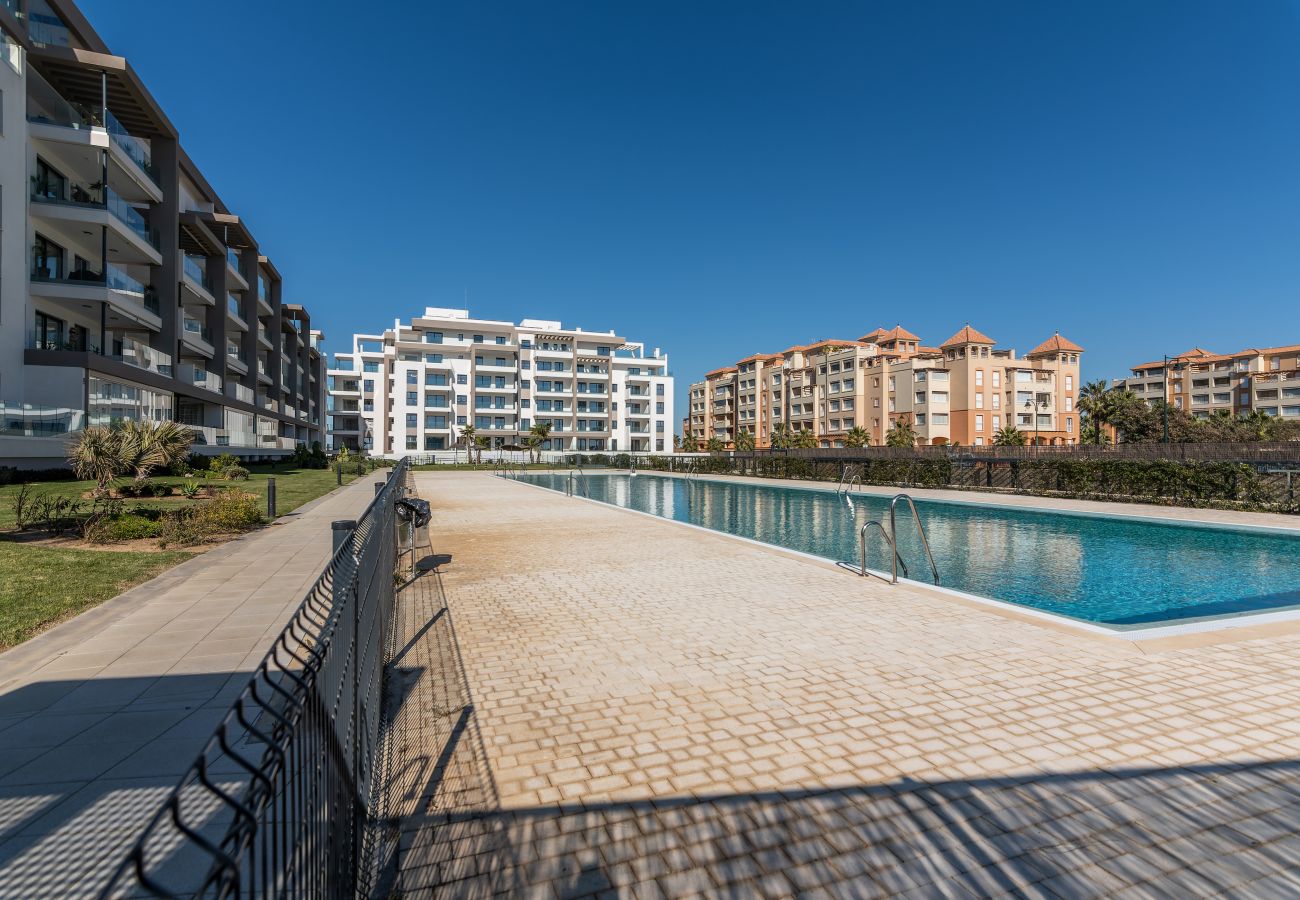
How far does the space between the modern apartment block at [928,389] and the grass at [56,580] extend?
7011cm

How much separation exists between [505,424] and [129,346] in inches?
1796

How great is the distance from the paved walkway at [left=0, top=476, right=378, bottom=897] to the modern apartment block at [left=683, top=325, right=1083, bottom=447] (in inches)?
2778

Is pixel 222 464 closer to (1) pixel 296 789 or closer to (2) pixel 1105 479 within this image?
(1) pixel 296 789

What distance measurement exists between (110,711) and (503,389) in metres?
69.6

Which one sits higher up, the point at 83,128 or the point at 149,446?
the point at 83,128

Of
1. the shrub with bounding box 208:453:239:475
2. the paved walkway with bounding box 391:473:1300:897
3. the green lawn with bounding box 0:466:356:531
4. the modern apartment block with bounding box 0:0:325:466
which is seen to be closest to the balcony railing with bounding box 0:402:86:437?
the modern apartment block with bounding box 0:0:325:466

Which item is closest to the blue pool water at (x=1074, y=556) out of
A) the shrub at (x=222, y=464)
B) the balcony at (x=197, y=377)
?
the shrub at (x=222, y=464)

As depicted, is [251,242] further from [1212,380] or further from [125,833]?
[1212,380]

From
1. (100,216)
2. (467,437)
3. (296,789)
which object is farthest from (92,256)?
(467,437)

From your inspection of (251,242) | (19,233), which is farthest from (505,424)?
(19,233)

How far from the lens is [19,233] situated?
22156 millimetres

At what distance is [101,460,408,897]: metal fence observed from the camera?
1234 millimetres

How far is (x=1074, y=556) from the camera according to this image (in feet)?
43.5

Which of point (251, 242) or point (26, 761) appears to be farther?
point (251, 242)
